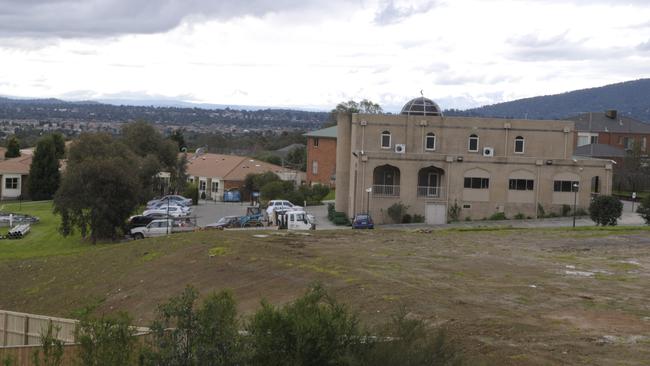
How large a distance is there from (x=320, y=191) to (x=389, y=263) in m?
41.9

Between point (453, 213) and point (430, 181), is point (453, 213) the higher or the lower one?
the lower one

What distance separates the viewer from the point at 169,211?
181ft

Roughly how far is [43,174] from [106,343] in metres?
75.6

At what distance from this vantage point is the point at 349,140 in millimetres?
61938

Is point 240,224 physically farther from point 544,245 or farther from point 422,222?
point 544,245

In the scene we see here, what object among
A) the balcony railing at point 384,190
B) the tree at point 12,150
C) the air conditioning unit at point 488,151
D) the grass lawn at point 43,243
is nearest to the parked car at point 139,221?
the grass lawn at point 43,243

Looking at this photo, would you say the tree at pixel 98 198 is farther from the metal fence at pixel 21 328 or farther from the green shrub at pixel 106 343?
the green shrub at pixel 106 343

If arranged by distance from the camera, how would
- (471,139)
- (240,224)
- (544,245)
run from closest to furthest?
(544,245)
(240,224)
(471,139)

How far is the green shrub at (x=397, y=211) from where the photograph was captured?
54.1 metres

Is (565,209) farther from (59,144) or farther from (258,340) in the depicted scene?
(59,144)

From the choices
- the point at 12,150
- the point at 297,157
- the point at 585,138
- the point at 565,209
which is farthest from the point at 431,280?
the point at 297,157

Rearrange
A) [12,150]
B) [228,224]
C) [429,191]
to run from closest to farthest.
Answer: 1. [228,224]
2. [429,191]
3. [12,150]

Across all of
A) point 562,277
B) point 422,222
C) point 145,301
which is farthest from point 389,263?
point 422,222

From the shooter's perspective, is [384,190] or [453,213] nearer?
[453,213]
